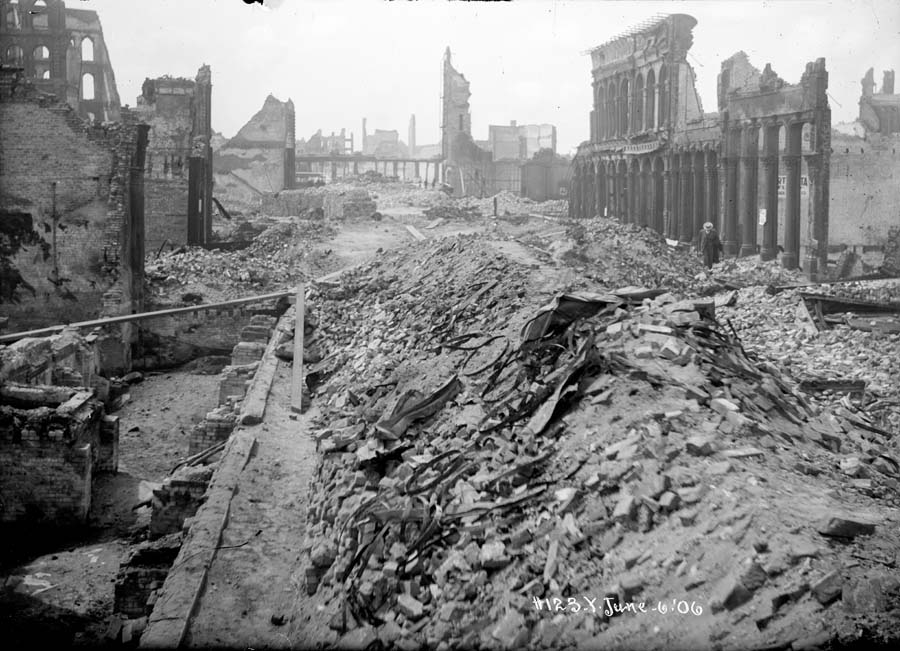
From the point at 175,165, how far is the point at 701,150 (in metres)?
15.5

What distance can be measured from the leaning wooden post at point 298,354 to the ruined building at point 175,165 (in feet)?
29.3

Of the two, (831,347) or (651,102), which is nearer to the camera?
(831,347)

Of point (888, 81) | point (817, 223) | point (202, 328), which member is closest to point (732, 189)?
point (817, 223)

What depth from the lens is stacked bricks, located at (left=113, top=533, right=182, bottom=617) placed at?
722 cm

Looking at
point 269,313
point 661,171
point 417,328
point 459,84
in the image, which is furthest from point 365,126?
point 417,328

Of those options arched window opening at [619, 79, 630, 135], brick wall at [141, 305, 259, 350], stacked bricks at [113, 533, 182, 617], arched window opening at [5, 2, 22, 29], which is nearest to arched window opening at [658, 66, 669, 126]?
arched window opening at [619, 79, 630, 135]

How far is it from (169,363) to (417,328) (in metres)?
8.04

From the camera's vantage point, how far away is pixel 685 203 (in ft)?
88.7

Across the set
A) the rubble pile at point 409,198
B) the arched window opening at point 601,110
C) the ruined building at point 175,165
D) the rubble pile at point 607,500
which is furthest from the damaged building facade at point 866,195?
the rubble pile at point 607,500

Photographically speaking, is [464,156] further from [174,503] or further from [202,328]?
[174,503]

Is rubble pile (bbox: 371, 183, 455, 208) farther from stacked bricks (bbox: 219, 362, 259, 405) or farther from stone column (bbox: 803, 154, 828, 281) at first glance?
Result: stacked bricks (bbox: 219, 362, 259, 405)

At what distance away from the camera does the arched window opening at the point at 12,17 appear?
1615 inches

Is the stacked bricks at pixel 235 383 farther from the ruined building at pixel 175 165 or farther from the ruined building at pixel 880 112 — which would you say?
the ruined building at pixel 880 112

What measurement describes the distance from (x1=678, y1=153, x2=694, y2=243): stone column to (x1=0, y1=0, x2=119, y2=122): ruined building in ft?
88.9
